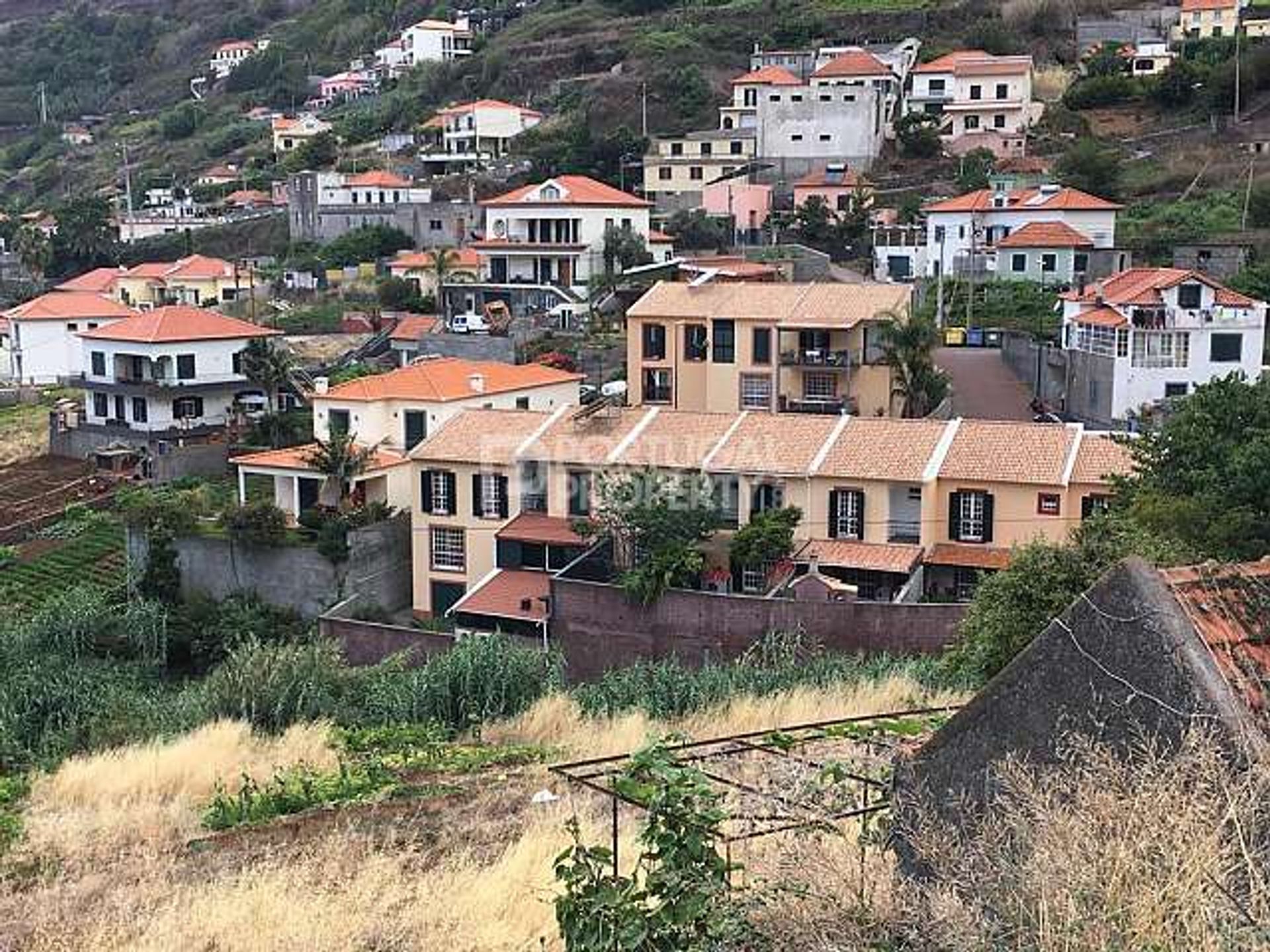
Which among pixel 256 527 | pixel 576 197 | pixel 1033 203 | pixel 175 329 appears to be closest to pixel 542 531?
pixel 256 527

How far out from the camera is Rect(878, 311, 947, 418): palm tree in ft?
97.7

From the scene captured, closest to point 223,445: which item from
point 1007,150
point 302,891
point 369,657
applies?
point 369,657

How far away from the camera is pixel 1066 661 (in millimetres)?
5121

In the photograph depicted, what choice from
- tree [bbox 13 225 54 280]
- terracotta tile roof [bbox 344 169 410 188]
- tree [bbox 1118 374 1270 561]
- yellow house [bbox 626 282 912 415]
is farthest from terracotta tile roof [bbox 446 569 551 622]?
tree [bbox 13 225 54 280]

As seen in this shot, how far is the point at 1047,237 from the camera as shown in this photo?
41.8 m

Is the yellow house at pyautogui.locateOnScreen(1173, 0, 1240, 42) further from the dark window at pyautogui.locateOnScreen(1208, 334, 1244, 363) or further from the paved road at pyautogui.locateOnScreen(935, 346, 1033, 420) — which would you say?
the dark window at pyautogui.locateOnScreen(1208, 334, 1244, 363)

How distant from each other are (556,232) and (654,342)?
15677mm

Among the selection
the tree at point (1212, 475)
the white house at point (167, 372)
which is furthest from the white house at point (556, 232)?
the tree at point (1212, 475)

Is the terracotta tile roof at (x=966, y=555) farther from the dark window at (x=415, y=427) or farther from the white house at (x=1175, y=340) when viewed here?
the dark window at (x=415, y=427)

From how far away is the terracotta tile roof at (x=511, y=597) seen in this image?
22.7 m

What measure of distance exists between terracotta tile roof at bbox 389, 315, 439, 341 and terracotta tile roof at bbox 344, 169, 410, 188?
18328 mm

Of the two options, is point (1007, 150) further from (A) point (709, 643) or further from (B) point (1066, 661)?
(B) point (1066, 661)

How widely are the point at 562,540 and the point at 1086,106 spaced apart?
4400 centimetres

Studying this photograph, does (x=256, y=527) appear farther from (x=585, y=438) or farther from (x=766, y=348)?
(x=766, y=348)
